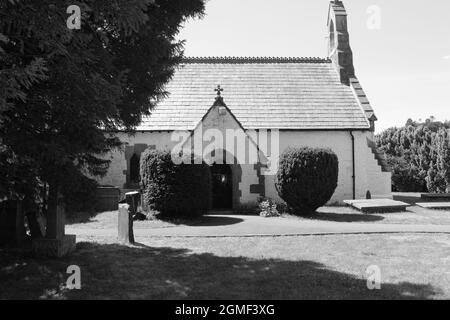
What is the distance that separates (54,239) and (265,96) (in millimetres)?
15892

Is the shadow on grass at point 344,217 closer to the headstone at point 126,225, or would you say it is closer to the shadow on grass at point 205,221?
the shadow on grass at point 205,221

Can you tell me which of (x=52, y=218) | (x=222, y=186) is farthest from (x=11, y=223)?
(x=222, y=186)

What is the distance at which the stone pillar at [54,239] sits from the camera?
9.36m

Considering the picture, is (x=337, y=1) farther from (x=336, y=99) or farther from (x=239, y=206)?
(x=239, y=206)

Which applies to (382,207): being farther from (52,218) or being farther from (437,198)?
(52,218)

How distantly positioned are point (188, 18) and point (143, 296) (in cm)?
592

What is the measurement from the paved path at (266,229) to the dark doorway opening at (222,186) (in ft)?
13.9

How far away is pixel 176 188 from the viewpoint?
1544 cm

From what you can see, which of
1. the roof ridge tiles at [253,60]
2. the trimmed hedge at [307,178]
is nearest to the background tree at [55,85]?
the trimmed hedge at [307,178]

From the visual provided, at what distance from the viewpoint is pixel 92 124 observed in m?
7.03

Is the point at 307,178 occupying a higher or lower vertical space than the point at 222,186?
higher

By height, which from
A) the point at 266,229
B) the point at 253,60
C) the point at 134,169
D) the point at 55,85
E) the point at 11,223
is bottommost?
the point at 266,229
